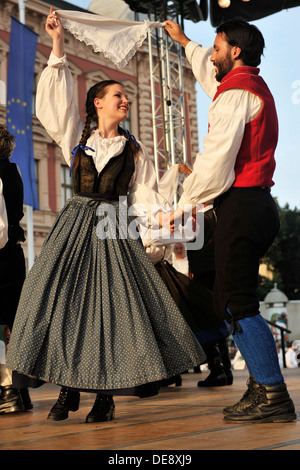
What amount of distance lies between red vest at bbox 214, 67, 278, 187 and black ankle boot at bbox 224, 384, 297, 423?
830 millimetres

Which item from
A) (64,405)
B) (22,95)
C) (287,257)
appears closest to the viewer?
(64,405)

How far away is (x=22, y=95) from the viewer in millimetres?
12125

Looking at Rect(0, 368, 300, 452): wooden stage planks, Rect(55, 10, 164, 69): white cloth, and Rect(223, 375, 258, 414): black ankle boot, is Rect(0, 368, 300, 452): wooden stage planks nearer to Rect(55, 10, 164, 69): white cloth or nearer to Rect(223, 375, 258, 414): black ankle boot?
Rect(223, 375, 258, 414): black ankle boot

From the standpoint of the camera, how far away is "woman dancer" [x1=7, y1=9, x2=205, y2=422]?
2.86 meters

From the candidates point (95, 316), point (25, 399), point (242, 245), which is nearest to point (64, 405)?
point (95, 316)

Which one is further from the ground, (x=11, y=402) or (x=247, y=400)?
(x=247, y=400)

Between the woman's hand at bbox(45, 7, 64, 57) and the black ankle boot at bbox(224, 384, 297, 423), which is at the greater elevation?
the woman's hand at bbox(45, 7, 64, 57)

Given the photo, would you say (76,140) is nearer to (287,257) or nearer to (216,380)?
(216,380)

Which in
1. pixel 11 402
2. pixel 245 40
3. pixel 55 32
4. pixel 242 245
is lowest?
pixel 11 402

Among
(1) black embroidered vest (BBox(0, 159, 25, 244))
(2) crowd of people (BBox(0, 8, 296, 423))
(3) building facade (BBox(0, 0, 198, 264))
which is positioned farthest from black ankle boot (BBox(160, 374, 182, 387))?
(3) building facade (BBox(0, 0, 198, 264))

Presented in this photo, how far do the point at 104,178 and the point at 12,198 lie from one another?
0.78 meters

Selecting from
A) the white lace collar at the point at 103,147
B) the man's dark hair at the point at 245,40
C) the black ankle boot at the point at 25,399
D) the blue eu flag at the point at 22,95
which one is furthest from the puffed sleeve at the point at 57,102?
the blue eu flag at the point at 22,95

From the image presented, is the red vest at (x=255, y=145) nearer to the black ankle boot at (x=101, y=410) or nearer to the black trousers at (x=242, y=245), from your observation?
the black trousers at (x=242, y=245)

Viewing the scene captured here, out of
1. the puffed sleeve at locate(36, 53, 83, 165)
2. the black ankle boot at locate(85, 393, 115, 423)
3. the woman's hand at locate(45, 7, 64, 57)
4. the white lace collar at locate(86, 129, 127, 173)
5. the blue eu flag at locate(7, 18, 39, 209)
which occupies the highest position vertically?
the blue eu flag at locate(7, 18, 39, 209)
